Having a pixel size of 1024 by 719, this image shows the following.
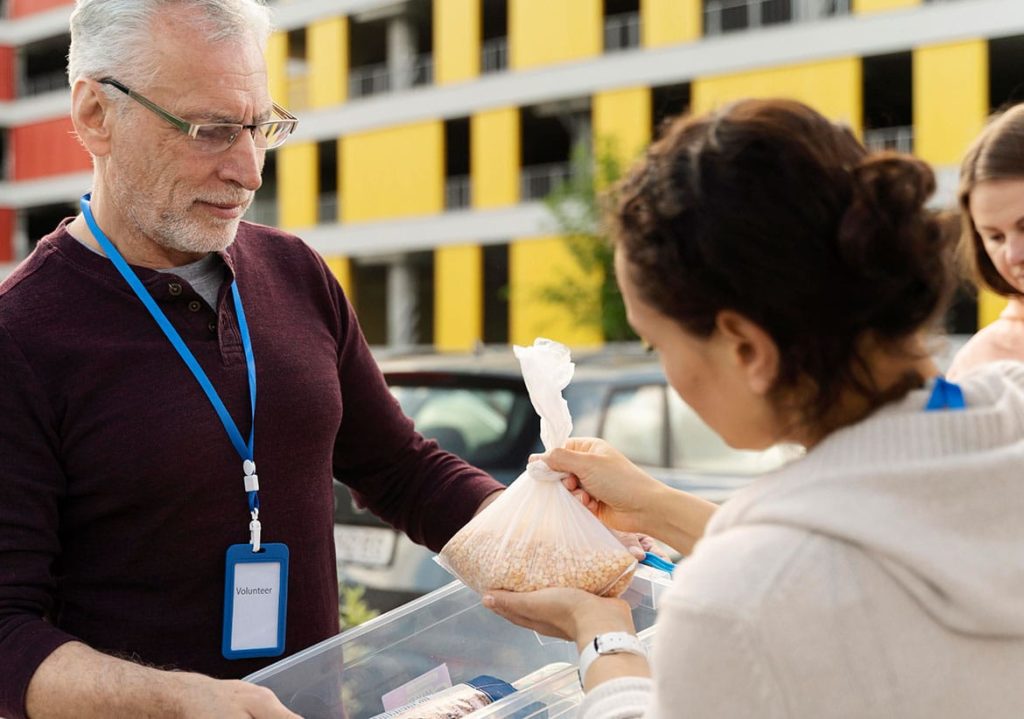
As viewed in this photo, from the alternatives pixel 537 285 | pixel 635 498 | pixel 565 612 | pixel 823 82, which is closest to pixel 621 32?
pixel 823 82

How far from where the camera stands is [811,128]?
119cm

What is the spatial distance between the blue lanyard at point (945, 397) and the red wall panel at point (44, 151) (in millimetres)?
28121

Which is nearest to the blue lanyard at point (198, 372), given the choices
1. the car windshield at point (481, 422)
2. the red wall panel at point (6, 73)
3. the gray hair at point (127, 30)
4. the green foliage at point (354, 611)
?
the gray hair at point (127, 30)

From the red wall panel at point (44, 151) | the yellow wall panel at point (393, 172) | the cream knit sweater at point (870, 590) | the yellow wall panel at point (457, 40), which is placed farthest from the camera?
the red wall panel at point (44, 151)

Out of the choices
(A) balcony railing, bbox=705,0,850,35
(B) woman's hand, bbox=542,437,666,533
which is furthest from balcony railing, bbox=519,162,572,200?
(B) woman's hand, bbox=542,437,666,533

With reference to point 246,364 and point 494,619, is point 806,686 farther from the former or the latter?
point 246,364

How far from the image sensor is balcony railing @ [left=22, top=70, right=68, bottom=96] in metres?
28.7

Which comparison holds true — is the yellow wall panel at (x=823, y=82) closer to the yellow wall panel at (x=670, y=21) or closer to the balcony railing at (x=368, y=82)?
the yellow wall panel at (x=670, y=21)

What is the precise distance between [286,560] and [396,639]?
239 mm

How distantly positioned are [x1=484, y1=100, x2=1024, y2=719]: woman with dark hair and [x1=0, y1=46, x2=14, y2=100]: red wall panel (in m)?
31.3

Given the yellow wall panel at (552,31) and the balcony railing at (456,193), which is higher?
the yellow wall panel at (552,31)

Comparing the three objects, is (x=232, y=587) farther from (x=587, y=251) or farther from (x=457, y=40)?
(x=457, y=40)

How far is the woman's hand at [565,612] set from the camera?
1507mm

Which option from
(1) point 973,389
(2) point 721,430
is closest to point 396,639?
(2) point 721,430
